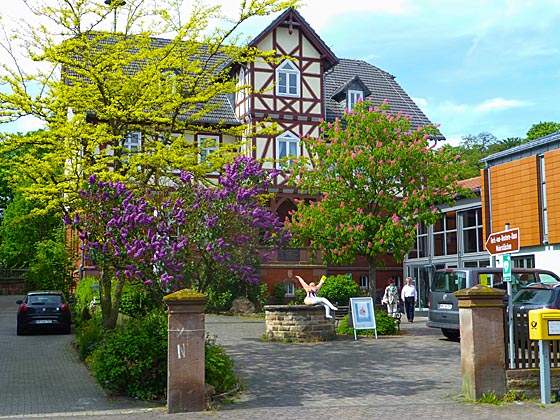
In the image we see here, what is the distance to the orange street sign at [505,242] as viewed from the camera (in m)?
11.0

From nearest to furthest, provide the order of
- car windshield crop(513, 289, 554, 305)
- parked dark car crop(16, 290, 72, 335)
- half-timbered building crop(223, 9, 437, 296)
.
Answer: car windshield crop(513, 289, 554, 305), parked dark car crop(16, 290, 72, 335), half-timbered building crop(223, 9, 437, 296)

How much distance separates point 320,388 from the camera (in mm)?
11484

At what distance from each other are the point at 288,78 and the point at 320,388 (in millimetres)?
25272

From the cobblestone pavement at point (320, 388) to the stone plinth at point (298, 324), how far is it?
1.54 ft

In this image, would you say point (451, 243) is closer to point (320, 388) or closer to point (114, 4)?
point (114, 4)

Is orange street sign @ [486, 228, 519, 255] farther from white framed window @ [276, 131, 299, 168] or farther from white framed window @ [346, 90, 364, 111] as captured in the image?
white framed window @ [346, 90, 364, 111]

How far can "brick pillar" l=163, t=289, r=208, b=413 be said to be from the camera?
374 inches

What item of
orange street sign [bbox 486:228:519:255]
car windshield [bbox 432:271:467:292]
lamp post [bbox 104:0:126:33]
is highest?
lamp post [bbox 104:0:126:33]

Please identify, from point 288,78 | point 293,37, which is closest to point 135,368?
point 288,78

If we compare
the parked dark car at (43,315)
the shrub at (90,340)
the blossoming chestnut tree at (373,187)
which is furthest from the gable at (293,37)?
the shrub at (90,340)

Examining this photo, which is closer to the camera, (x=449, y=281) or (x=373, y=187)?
(x=449, y=281)

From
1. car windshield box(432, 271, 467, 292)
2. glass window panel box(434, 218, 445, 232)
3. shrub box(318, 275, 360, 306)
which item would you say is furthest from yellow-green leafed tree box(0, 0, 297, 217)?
glass window panel box(434, 218, 445, 232)

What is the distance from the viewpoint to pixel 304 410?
31.6 feet

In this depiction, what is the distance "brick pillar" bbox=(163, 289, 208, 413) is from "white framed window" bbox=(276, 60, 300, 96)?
85.2ft
